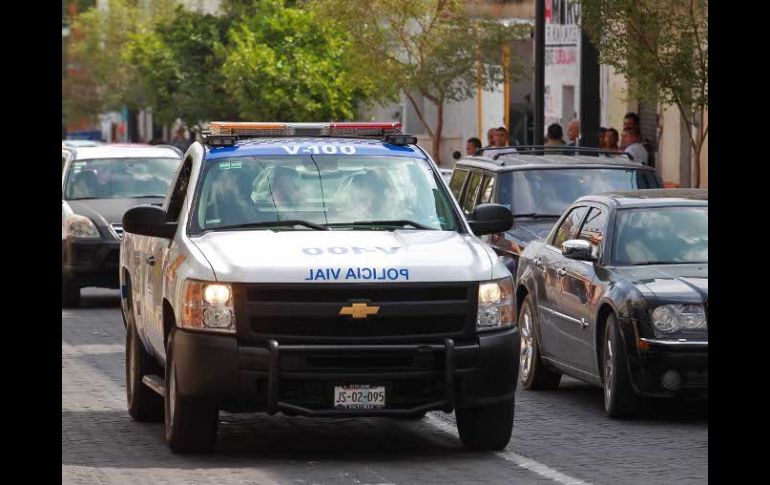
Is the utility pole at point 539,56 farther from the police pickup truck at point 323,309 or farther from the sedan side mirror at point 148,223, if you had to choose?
the sedan side mirror at point 148,223

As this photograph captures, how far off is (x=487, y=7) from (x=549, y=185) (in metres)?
17.1

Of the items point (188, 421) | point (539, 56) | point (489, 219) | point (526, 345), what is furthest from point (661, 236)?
point (539, 56)

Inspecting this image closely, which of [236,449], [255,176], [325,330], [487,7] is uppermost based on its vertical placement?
[487,7]

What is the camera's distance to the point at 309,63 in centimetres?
4300

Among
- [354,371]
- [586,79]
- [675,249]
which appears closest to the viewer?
[354,371]

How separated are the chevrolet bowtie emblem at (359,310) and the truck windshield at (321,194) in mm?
1037

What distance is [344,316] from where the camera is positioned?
10719mm

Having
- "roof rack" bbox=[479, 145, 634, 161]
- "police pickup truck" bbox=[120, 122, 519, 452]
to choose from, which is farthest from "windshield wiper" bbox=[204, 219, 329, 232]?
"roof rack" bbox=[479, 145, 634, 161]

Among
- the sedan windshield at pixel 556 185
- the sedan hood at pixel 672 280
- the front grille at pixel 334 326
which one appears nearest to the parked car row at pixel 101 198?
the sedan windshield at pixel 556 185

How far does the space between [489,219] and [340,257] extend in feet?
5.04

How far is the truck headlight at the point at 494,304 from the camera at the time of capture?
432 inches

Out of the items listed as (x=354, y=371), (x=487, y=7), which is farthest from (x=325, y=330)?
(x=487, y=7)

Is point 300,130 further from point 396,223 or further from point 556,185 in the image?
point 556,185
